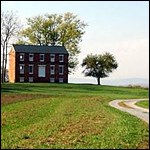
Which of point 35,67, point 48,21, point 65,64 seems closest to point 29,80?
point 35,67

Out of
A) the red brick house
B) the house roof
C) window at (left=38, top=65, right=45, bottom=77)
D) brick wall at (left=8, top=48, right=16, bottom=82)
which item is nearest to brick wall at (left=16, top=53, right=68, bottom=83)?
the red brick house

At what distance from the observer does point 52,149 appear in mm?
11578

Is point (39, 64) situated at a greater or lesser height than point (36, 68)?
greater

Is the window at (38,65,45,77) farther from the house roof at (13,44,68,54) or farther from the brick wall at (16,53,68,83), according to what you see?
the house roof at (13,44,68,54)

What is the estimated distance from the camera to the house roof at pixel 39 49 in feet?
246

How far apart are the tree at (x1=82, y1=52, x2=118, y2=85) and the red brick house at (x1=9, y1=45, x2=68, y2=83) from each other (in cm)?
854

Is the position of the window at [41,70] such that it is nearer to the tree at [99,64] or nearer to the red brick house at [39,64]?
the red brick house at [39,64]

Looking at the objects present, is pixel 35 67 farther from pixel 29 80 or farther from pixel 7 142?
pixel 7 142

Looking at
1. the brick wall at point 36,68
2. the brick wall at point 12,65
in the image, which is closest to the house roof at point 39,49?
the brick wall at point 36,68

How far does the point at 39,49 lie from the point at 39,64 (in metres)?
2.85

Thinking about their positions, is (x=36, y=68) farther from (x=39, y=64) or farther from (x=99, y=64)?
(x=99, y=64)

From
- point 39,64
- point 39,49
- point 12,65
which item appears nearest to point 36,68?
point 39,64

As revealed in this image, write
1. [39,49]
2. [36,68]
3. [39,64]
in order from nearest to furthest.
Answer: [36,68] → [39,64] → [39,49]

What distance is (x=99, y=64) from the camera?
84312mm
